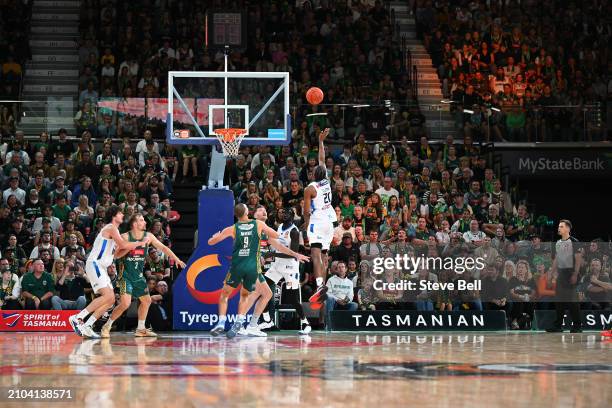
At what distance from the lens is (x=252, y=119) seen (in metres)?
18.0

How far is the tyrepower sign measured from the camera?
58.1 ft

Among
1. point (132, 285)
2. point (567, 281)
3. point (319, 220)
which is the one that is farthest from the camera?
point (567, 281)

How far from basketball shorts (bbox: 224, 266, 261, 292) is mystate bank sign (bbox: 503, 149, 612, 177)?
12032 mm

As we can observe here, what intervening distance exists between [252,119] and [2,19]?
12.5 m

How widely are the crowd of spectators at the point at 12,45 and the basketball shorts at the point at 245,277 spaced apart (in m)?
11.0

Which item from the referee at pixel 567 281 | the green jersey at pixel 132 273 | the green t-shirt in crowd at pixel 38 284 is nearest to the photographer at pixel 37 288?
the green t-shirt in crowd at pixel 38 284

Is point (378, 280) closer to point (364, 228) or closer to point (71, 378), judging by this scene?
point (364, 228)

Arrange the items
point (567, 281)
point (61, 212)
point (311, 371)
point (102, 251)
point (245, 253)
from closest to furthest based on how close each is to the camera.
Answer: point (311, 371), point (245, 253), point (102, 251), point (567, 281), point (61, 212)

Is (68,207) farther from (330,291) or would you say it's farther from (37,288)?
(330,291)

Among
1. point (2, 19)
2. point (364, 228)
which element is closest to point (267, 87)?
point (364, 228)

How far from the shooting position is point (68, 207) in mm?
20766

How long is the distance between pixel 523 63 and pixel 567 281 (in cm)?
1087

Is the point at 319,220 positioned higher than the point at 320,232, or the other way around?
the point at 319,220

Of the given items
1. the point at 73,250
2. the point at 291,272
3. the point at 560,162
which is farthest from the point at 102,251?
the point at 560,162
